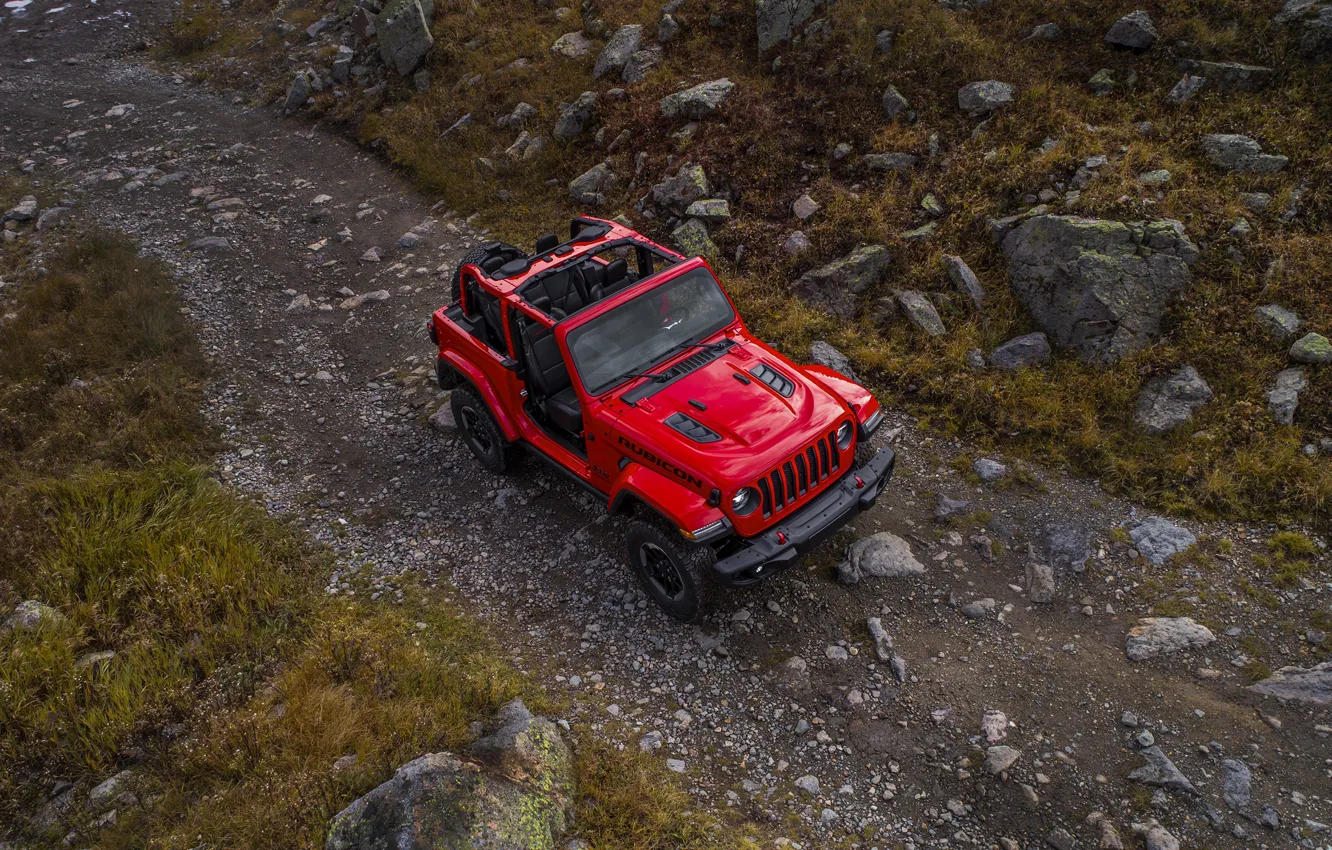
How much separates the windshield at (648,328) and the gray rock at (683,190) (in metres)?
4.54

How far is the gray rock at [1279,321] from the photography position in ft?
25.3

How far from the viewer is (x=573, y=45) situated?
49.1ft

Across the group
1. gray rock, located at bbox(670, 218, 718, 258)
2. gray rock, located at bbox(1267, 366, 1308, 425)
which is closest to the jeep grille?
gray rock, located at bbox(1267, 366, 1308, 425)

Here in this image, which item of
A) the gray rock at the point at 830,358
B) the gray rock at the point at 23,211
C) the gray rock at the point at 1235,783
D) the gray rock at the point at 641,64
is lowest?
the gray rock at the point at 1235,783

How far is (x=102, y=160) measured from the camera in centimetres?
1542

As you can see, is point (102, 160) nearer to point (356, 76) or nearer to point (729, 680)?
point (356, 76)

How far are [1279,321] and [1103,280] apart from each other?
1.63m

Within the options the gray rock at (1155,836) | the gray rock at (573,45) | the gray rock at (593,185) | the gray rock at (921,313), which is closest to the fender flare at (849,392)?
the gray rock at (921,313)

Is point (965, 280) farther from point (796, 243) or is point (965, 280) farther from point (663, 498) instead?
point (663, 498)

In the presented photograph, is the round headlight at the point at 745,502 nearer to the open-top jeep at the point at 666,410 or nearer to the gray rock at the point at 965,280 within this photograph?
the open-top jeep at the point at 666,410

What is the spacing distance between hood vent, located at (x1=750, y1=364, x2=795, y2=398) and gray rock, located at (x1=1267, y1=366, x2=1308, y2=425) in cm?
472

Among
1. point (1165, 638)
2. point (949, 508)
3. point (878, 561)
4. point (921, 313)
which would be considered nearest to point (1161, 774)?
point (1165, 638)

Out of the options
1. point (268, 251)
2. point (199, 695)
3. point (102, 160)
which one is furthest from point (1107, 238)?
point (102, 160)

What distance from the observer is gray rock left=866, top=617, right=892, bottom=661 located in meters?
6.04
